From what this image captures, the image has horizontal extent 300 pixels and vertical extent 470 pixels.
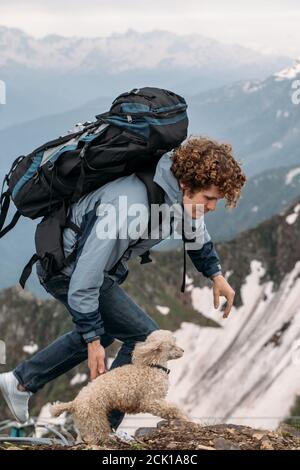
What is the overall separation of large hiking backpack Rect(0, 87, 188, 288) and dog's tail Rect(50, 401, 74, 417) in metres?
1.58

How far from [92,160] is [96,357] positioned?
7.21ft

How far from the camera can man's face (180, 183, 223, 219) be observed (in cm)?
709

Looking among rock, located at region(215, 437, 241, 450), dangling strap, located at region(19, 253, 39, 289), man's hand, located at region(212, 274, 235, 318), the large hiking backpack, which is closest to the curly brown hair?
the large hiking backpack

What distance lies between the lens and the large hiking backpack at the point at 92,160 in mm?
6820

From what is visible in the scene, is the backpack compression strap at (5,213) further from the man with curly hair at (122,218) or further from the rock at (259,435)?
the rock at (259,435)

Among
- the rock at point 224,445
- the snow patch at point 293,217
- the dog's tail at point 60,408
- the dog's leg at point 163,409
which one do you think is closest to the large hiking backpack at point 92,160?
the dog's tail at point 60,408

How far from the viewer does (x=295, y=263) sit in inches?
4333

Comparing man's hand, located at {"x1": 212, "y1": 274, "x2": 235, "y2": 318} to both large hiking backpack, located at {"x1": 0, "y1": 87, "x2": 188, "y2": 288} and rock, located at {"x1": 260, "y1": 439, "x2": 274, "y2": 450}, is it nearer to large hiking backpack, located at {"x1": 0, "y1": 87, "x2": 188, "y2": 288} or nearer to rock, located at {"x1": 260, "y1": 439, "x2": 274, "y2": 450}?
rock, located at {"x1": 260, "y1": 439, "x2": 274, "y2": 450}

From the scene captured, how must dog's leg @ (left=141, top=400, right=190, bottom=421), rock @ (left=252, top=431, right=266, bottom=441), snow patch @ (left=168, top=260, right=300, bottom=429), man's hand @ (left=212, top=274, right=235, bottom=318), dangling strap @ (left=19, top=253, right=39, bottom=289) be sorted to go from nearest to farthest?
1. dangling strap @ (left=19, top=253, right=39, bottom=289)
2. dog's leg @ (left=141, top=400, right=190, bottom=421)
3. rock @ (left=252, top=431, right=266, bottom=441)
4. man's hand @ (left=212, top=274, right=235, bottom=318)
5. snow patch @ (left=168, top=260, right=300, bottom=429)

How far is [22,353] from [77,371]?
1898cm

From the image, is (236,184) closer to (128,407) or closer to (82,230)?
(82,230)

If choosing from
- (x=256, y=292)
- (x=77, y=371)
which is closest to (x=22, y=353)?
(x=77, y=371)

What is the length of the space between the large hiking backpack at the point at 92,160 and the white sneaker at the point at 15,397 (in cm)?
176

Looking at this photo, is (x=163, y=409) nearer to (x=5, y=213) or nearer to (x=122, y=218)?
(x=122, y=218)
